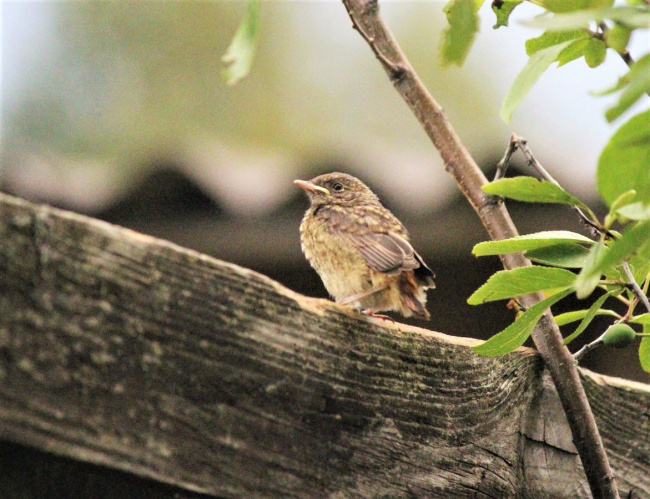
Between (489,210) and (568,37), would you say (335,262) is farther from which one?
(568,37)

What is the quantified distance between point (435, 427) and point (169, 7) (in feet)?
29.9

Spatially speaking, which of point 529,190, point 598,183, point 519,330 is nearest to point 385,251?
point 519,330

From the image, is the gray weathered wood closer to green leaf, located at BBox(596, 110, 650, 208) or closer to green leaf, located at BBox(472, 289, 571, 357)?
green leaf, located at BBox(472, 289, 571, 357)

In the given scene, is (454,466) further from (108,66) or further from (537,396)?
(108,66)

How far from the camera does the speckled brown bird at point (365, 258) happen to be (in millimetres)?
3195

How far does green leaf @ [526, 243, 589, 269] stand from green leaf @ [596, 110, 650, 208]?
20.6 inches

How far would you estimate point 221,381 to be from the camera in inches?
50.3

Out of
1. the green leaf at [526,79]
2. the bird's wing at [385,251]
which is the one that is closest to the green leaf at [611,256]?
the green leaf at [526,79]

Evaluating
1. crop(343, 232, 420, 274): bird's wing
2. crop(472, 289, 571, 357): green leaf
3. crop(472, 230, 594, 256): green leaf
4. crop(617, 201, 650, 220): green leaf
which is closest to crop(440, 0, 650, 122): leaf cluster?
crop(617, 201, 650, 220): green leaf

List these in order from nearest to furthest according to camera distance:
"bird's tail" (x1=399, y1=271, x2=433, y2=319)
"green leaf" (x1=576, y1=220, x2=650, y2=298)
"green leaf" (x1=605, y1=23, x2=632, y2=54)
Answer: "green leaf" (x1=576, y1=220, x2=650, y2=298) → "green leaf" (x1=605, y1=23, x2=632, y2=54) → "bird's tail" (x1=399, y1=271, x2=433, y2=319)

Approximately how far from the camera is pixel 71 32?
32.3 feet

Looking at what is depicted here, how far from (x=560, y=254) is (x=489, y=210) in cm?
43

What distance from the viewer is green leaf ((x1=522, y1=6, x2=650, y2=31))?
1055 millimetres

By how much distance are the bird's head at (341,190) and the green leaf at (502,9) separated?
229cm
